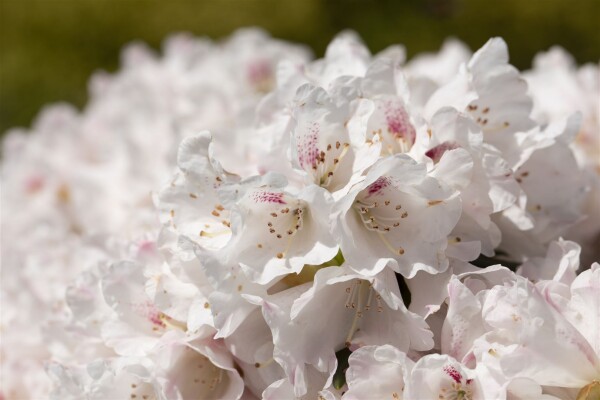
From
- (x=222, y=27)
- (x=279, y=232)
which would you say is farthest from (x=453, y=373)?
(x=222, y=27)

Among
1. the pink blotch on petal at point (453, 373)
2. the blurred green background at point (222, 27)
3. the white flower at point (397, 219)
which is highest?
the white flower at point (397, 219)

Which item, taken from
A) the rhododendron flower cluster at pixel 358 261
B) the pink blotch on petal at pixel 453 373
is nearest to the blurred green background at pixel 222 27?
the rhododendron flower cluster at pixel 358 261

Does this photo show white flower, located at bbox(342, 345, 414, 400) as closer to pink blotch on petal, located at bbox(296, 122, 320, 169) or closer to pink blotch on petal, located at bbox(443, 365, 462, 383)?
pink blotch on petal, located at bbox(443, 365, 462, 383)

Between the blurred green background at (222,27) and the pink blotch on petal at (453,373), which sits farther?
the blurred green background at (222,27)

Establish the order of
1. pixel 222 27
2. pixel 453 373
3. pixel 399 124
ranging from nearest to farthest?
1. pixel 453 373
2. pixel 399 124
3. pixel 222 27

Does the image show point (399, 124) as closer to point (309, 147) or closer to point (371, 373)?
point (309, 147)

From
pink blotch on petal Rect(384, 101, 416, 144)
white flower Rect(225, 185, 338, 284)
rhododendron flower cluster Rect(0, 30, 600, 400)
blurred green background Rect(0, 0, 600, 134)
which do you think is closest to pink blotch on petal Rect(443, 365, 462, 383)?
rhododendron flower cluster Rect(0, 30, 600, 400)

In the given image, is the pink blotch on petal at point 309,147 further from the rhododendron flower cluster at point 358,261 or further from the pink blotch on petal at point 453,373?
the pink blotch on petal at point 453,373
